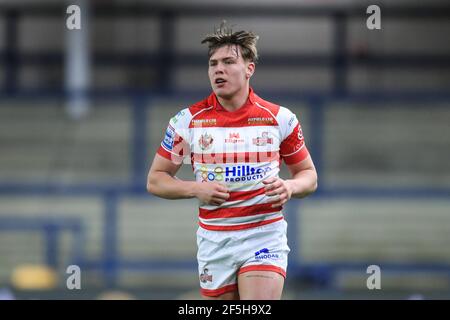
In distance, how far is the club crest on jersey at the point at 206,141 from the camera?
491cm

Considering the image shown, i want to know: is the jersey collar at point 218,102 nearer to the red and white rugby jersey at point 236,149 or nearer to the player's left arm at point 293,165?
the red and white rugby jersey at point 236,149

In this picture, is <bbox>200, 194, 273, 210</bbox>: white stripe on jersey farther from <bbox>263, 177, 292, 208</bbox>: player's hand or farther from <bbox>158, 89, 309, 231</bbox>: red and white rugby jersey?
<bbox>263, 177, 292, 208</bbox>: player's hand

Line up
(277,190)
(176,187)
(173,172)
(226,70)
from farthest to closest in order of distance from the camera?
(173,172) → (176,187) → (226,70) → (277,190)

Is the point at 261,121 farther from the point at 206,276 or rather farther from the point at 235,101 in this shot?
the point at 206,276

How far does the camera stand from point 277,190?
4738mm

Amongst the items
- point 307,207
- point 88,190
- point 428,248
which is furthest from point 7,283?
point 428,248

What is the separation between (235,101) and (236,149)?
0.26 meters

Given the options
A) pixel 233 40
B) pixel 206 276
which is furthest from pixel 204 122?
pixel 206 276

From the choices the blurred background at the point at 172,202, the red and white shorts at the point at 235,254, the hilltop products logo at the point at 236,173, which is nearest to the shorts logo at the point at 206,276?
the red and white shorts at the point at 235,254

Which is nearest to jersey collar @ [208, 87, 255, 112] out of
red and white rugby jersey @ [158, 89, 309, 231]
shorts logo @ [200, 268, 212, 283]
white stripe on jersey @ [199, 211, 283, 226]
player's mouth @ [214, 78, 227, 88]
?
red and white rugby jersey @ [158, 89, 309, 231]

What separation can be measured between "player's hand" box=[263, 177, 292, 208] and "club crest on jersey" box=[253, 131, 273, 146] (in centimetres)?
23

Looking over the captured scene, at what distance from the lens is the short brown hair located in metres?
4.91

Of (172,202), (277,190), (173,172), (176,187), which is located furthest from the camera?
(172,202)

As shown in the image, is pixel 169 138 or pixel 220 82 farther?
pixel 169 138
